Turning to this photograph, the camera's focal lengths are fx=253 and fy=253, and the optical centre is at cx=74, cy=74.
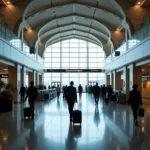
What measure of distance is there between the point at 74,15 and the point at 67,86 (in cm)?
1937

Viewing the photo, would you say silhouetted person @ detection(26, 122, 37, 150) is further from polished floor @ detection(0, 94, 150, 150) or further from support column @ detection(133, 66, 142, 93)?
support column @ detection(133, 66, 142, 93)

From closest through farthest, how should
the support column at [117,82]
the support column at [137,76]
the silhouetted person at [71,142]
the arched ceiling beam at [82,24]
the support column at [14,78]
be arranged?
1. the silhouetted person at [71,142]
2. the support column at [137,76]
3. the support column at [14,78]
4. the support column at [117,82]
5. the arched ceiling beam at [82,24]

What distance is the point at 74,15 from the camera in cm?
3306

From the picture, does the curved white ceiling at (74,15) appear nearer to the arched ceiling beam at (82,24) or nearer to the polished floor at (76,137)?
the arched ceiling beam at (82,24)

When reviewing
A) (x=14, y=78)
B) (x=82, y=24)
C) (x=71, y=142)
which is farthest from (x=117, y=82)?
(x=71, y=142)

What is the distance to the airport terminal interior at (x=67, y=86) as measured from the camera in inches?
307

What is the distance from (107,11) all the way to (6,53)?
44.9ft

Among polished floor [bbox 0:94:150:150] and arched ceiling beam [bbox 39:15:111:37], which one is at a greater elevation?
arched ceiling beam [bbox 39:15:111:37]

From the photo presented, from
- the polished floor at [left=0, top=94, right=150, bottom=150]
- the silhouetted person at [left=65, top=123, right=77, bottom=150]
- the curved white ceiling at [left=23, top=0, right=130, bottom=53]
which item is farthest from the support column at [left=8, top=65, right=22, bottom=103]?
the silhouetted person at [left=65, top=123, right=77, bottom=150]

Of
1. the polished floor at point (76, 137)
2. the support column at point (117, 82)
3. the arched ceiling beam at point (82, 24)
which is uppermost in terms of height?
the arched ceiling beam at point (82, 24)

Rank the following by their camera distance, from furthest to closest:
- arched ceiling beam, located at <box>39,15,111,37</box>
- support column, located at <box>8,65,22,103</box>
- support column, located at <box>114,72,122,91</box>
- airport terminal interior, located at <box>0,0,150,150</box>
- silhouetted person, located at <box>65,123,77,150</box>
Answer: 1. arched ceiling beam, located at <box>39,15,111,37</box>
2. support column, located at <box>114,72,122,91</box>
3. support column, located at <box>8,65,22,103</box>
4. airport terminal interior, located at <box>0,0,150,150</box>
5. silhouetted person, located at <box>65,123,77,150</box>

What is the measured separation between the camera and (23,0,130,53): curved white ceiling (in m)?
26.8

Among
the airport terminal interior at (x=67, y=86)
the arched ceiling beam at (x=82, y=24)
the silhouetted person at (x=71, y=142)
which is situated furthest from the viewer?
the arched ceiling beam at (x=82, y=24)

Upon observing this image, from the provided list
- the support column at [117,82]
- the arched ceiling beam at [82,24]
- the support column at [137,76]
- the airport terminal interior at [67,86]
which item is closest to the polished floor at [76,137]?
the airport terminal interior at [67,86]
